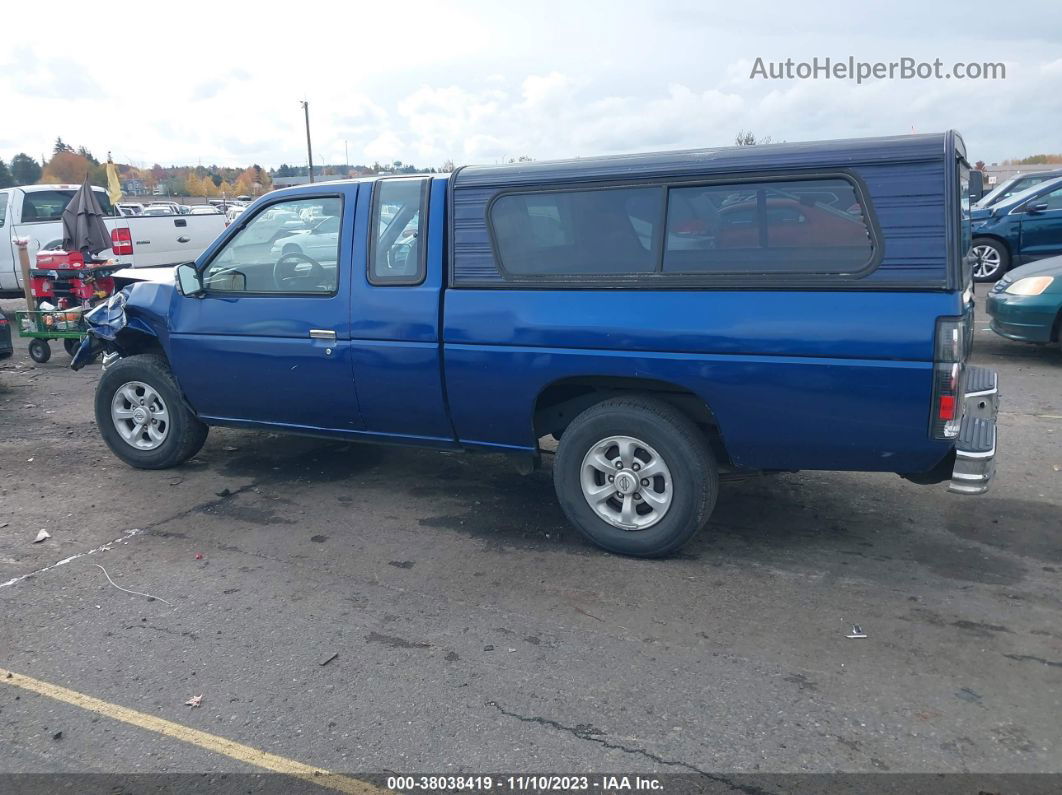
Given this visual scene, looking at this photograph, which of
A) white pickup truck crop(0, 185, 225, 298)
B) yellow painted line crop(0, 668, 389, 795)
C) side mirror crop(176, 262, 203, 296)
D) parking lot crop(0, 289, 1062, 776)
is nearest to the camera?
yellow painted line crop(0, 668, 389, 795)

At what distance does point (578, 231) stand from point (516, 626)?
6.79ft

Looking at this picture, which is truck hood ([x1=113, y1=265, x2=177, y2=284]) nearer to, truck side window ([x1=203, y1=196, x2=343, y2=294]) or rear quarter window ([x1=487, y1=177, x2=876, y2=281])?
truck side window ([x1=203, y1=196, x2=343, y2=294])

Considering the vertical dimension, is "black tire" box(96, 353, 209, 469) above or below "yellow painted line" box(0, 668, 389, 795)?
above

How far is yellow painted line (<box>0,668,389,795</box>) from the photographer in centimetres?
304

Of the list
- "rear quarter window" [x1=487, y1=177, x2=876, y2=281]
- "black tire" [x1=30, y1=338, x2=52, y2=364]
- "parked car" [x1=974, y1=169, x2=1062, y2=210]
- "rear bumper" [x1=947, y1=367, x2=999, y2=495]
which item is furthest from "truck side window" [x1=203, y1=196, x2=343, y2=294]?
"parked car" [x1=974, y1=169, x2=1062, y2=210]

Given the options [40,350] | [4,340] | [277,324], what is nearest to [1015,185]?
[277,324]

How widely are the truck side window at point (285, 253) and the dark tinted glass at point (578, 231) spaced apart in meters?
1.15

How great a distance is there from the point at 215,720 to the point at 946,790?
2.59m

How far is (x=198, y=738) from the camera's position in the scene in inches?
130

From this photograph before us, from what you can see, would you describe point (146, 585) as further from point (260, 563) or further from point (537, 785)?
point (537, 785)

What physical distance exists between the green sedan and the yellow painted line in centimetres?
857

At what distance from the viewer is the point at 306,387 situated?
18.2 feet

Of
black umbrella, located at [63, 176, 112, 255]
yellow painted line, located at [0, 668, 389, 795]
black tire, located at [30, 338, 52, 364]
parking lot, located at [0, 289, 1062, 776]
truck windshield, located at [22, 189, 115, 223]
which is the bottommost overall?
yellow painted line, located at [0, 668, 389, 795]

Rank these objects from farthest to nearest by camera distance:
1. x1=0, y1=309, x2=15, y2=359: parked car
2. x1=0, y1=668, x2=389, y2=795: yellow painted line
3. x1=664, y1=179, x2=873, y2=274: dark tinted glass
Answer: x1=0, y1=309, x2=15, y2=359: parked car < x1=664, y1=179, x2=873, y2=274: dark tinted glass < x1=0, y1=668, x2=389, y2=795: yellow painted line
